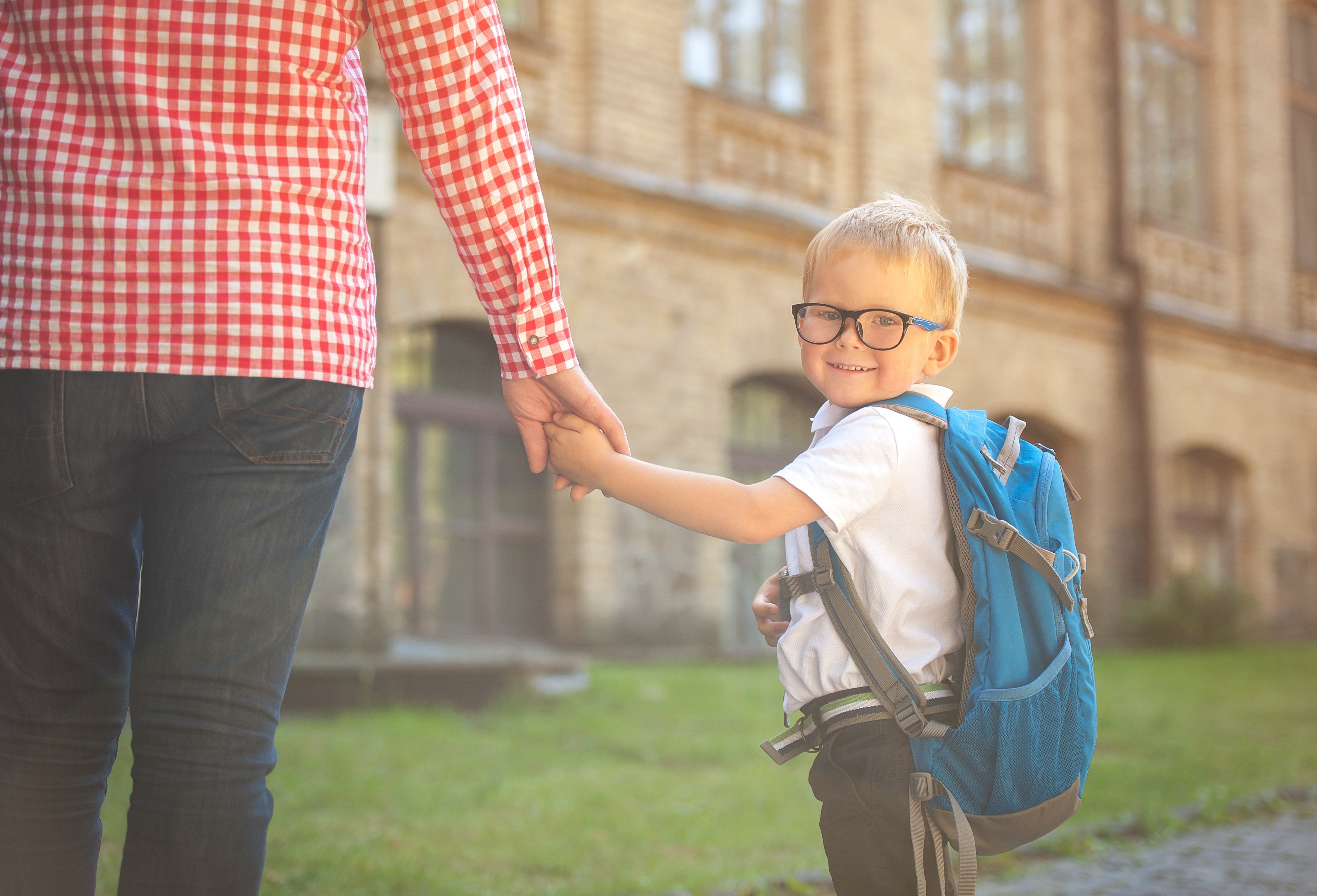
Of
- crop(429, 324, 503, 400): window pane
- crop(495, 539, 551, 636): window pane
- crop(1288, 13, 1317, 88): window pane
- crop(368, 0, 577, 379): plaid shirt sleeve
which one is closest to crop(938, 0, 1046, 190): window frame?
crop(1288, 13, 1317, 88): window pane

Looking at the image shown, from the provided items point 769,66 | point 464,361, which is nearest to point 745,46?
point 769,66

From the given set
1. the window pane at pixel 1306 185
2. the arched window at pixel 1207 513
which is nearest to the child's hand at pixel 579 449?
the arched window at pixel 1207 513

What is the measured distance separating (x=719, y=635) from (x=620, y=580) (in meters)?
1.07

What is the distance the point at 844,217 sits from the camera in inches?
71.7

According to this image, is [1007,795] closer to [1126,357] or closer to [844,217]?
Result: [844,217]

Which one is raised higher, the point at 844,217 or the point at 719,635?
the point at 844,217

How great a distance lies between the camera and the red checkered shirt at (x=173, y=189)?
1405mm

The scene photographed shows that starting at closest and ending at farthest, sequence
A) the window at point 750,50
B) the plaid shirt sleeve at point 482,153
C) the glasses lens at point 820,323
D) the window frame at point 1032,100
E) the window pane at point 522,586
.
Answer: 1. the plaid shirt sleeve at point 482,153
2. the glasses lens at point 820,323
3. the window pane at point 522,586
4. the window at point 750,50
5. the window frame at point 1032,100

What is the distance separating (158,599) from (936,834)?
106 centimetres

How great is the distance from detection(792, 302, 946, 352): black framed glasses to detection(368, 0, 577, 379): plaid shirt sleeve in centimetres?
37

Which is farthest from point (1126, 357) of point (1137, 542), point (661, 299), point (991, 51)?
point (661, 299)

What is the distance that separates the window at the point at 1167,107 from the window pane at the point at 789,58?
4.85m

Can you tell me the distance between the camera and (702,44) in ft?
34.1

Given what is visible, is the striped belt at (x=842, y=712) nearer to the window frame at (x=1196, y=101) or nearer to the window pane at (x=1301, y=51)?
the window frame at (x=1196, y=101)
